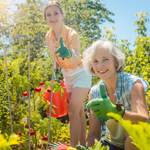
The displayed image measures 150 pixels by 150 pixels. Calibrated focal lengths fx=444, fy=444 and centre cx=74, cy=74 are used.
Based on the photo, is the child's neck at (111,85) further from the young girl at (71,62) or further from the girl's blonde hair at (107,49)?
the young girl at (71,62)

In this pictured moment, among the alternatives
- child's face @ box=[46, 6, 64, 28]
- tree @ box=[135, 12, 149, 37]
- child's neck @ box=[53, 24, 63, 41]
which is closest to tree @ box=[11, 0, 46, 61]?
tree @ box=[135, 12, 149, 37]

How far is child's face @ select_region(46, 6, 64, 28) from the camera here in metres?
4.17

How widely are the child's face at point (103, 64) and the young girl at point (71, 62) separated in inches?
44.7

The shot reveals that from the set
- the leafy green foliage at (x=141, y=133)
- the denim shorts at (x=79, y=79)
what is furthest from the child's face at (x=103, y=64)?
the leafy green foliage at (x=141, y=133)

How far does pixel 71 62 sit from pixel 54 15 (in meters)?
0.47

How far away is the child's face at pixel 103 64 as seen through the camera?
2.84 meters

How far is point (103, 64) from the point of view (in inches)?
112

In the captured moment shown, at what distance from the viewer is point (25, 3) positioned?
76.6 feet

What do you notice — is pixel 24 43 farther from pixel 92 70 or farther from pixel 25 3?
pixel 92 70

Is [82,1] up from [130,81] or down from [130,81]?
up

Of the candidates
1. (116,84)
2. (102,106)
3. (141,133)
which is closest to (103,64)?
(116,84)

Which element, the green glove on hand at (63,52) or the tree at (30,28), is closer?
the green glove on hand at (63,52)

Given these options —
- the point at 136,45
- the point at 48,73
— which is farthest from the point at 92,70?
the point at 48,73

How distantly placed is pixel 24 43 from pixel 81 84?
56.7ft
